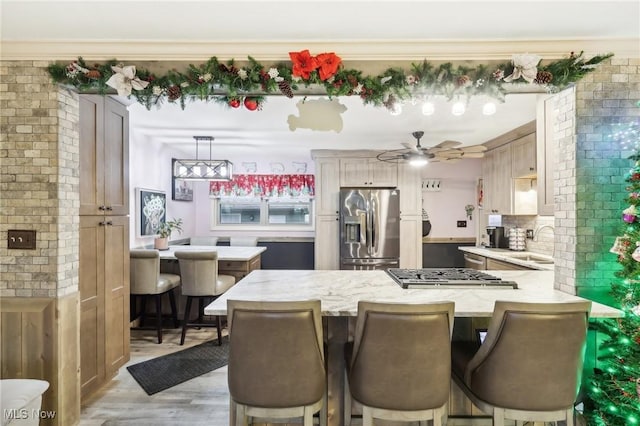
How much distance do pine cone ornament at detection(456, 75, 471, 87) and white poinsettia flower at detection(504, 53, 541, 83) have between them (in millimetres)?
230

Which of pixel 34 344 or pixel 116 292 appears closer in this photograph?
pixel 34 344

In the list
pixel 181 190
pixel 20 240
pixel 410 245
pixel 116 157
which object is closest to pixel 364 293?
pixel 20 240

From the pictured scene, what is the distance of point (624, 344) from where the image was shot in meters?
1.71

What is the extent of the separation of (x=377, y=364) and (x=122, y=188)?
242 cm

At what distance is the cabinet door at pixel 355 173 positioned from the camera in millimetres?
5246

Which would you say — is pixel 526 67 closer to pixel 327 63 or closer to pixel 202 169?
pixel 327 63

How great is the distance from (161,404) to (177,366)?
58cm

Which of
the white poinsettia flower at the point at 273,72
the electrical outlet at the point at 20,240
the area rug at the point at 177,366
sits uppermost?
the white poinsettia flower at the point at 273,72

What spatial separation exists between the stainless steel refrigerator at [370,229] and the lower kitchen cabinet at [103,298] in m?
2.90

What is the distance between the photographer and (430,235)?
570 cm

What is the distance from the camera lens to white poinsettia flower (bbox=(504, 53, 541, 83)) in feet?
6.10

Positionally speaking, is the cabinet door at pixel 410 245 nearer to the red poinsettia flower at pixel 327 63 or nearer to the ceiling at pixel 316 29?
the ceiling at pixel 316 29

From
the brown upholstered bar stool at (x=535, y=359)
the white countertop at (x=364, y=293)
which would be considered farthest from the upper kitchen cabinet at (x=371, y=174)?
the brown upholstered bar stool at (x=535, y=359)

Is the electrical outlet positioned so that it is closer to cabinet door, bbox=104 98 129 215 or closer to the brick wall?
the brick wall
